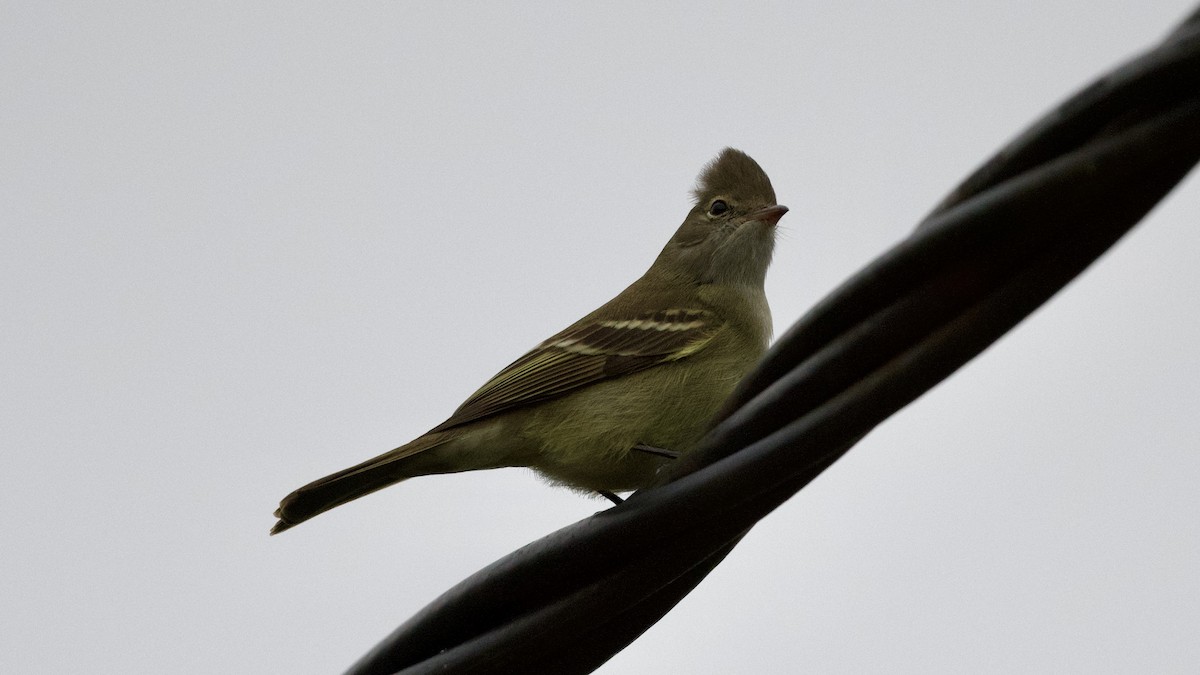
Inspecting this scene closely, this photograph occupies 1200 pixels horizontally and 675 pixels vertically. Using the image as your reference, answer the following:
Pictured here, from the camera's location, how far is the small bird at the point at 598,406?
4.58m

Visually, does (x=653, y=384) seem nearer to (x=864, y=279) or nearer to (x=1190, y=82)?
(x=864, y=279)

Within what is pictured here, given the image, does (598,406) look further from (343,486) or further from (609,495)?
(343,486)

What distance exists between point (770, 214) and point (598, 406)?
1.74 meters

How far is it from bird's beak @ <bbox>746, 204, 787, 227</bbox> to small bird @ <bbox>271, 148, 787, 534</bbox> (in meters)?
0.75

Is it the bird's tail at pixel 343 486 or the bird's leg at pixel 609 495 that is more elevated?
the bird's tail at pixel 343 486

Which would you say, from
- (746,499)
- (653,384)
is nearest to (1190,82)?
(746,499)

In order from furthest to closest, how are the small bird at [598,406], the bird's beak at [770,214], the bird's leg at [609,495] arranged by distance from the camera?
the bird's beak at [770,214] → the bird's leg at [609,495] → the small bird at [598,406]

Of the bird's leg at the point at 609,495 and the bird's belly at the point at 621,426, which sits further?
the bird's leg at the point at 609,495

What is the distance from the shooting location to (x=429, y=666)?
2.68 m

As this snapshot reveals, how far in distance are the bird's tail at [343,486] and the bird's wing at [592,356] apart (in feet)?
0.70

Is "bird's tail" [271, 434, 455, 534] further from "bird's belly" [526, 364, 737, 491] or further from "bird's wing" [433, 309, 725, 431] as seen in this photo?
"bird's belly" [526, 364, 737, 491]

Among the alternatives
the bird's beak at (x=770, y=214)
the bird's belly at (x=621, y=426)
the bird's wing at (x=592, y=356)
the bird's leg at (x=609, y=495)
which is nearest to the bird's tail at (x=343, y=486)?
the bird's wing at (x=592, y=356)

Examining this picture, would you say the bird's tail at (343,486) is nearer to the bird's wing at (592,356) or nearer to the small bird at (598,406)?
the small bird at (598,406)

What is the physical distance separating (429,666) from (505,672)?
0.16 meters
